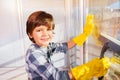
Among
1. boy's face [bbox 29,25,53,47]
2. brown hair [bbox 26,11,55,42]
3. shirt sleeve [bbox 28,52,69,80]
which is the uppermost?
brown hair [bbox 26,11,55,42]

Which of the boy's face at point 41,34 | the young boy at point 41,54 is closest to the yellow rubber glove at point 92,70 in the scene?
the young boy at point 41,54

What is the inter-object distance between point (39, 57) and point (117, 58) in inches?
18.5

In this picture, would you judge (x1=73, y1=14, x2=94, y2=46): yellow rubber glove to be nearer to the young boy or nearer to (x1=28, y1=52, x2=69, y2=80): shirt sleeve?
the young boy

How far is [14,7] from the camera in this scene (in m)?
2.24

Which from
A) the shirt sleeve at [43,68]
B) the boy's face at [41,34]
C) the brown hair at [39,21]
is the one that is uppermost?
the brown hair at [39,21]

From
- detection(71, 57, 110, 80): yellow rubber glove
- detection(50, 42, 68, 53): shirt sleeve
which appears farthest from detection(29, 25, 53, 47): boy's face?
detection(71, 57, 110, 80): yellow rubber glove

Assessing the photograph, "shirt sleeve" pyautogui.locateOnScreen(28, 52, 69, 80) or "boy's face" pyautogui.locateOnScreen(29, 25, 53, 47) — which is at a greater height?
"boy's face" pyautogui.locateOnScreen(29, 25, 53, 47)

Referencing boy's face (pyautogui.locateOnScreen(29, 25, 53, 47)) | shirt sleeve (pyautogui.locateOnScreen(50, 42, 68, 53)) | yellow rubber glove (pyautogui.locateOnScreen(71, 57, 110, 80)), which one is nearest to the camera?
yellow rubber glove (pyautogui.locateOnScreen(71, 57, 110, 80))

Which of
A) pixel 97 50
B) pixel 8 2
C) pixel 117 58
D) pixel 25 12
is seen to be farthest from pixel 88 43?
pixel 8 2

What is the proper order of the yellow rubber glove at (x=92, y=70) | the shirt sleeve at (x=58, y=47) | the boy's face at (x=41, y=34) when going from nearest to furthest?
the yellow rubber glove at (x=92, y=70), the boy's face at (x=41, y=34), the shirt sleeve at (x=58, y=47)

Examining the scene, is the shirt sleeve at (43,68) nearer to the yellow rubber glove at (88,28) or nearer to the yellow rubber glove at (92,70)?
the yellow rubber glove at (92,70)

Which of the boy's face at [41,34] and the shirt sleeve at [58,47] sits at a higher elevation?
the boy's face at [41,34]

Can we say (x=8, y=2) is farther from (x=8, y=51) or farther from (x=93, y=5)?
(x=93, y=5)

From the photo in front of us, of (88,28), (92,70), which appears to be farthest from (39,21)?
(92,70)
